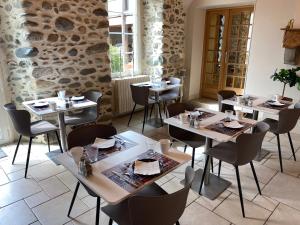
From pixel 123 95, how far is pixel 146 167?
2.95m

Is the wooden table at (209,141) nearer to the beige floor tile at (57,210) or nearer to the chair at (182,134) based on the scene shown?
the chair at (182,134)

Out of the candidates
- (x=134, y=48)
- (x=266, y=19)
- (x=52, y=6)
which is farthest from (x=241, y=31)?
(x=52, y=6)

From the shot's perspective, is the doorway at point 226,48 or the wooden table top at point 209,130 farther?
the doorway at point 226,48

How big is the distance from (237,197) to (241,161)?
1.53ft

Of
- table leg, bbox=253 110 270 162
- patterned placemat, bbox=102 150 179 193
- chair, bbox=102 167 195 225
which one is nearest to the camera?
chair, bbox=102 167 195 225

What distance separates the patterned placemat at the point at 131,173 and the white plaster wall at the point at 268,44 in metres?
3.35

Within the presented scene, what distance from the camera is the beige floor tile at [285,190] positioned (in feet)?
7.33

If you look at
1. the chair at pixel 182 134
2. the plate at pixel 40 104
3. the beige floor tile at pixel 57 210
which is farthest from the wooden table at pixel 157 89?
the beige floor tile at pixel 57 210

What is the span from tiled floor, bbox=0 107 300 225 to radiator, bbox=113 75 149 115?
1720 mm

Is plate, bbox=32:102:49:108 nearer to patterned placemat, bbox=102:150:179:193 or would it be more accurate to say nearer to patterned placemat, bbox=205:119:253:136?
patterned placemat, bbox=102:150:179:193

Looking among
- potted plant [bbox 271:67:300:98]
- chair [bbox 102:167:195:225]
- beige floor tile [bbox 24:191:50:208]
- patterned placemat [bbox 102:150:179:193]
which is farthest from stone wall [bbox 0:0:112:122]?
potted plant [bbox 271:67:300:98]

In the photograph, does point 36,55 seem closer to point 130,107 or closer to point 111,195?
point 130,107

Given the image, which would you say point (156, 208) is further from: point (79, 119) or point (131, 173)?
point (79, 119)

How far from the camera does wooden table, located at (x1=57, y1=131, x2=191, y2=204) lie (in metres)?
1.27
